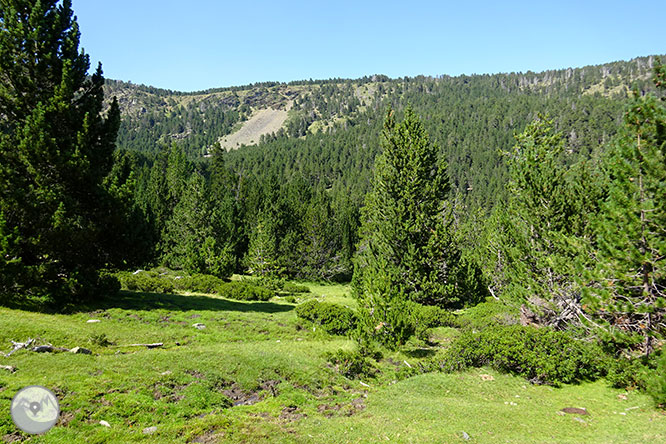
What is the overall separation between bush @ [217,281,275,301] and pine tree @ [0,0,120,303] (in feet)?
37.6

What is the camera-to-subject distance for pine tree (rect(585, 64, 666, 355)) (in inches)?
398

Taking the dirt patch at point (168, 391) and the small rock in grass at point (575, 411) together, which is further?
the small rock in grass at point (575, 411)

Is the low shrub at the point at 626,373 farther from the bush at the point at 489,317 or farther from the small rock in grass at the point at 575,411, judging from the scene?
the bush at the point at 489,317

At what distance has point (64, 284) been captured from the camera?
55.1 feet

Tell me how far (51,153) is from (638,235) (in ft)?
78.0

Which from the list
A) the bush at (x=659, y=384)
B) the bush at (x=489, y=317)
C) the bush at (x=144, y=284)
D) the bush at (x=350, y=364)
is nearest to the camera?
the bush at (x=659, y=384)

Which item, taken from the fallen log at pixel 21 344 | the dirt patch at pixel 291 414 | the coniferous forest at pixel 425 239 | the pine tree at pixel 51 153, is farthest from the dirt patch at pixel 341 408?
the pine tree at pixel 51 153

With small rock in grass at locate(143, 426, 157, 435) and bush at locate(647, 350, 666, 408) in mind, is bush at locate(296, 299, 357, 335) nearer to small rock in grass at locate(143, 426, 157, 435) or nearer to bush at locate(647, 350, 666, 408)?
bush at locate(647, 350, 666, 408)

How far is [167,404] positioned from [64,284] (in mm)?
12322

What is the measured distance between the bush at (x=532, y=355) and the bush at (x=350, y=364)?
3156mm

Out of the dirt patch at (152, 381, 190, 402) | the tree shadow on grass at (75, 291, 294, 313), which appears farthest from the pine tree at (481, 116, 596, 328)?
the tree shadow on grass at (75, 291, 294, 313)

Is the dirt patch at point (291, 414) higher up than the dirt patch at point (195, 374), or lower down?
lower down

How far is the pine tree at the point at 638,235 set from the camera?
1012 centimetres

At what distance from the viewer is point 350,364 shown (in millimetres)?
13586
